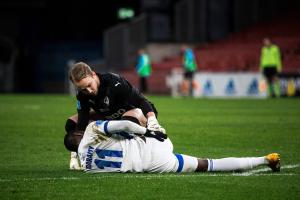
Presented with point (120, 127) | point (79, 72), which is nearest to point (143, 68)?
point (79, 72)

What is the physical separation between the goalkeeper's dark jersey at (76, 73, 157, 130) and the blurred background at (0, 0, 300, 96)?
21.9 meters

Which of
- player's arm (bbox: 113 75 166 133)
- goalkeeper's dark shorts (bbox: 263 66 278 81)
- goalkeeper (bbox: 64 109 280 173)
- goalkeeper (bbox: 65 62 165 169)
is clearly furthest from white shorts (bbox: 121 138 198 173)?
goalkeeper's dark shorts (bbox: 263 66 278 81)

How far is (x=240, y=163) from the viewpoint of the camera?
8.67m

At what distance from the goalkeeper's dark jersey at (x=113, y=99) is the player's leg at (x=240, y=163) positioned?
2.70ft

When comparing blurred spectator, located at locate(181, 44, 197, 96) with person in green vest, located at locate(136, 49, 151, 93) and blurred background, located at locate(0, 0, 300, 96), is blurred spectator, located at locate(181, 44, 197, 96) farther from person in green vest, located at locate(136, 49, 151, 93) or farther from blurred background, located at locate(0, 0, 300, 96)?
person in green vest, located at locate(136, 49, 151, 93)

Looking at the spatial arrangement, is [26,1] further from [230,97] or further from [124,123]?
[124,123]

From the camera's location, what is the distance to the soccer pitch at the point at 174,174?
7500 mm

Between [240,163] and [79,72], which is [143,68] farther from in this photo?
[79,72]

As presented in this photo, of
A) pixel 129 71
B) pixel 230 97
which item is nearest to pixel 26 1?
pixel 129 71

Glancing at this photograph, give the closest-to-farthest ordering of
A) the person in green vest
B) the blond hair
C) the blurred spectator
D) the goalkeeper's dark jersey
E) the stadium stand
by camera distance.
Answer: the blond hair, the goalkeeper's dark jersey, the blurred spectator, the stadium stand, the person in green vest

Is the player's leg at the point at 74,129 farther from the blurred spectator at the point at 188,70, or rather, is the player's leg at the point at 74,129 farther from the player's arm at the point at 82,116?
the blurred spectator at the point at 188,70

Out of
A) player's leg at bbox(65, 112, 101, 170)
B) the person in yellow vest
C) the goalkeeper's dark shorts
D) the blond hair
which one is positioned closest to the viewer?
the blond hair

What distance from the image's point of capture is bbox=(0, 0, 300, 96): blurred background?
119ft

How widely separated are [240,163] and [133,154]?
113 centimetres
